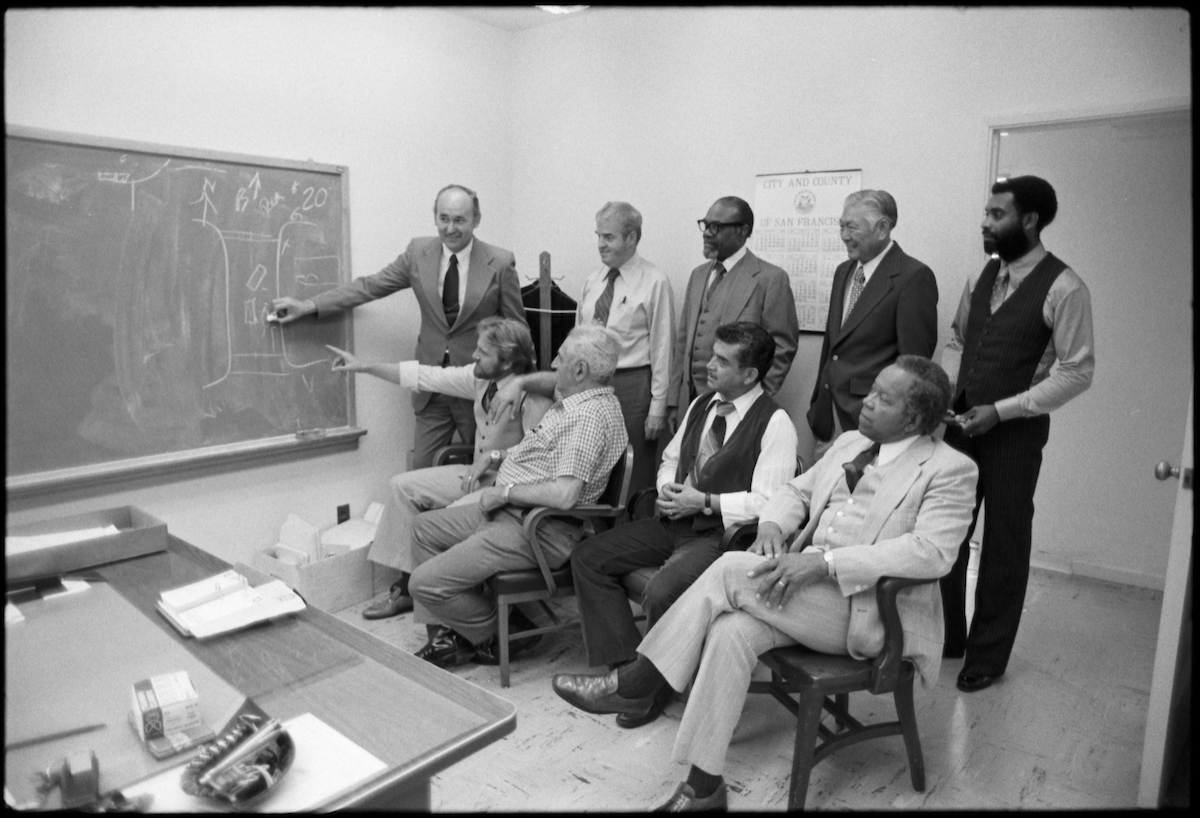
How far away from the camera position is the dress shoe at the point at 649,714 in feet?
8.57

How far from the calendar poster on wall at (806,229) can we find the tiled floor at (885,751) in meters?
1.63

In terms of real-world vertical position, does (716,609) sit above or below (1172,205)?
below

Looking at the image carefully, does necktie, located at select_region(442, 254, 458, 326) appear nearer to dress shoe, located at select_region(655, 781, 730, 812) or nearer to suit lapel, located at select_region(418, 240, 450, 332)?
suit lapel, located at select_region(418, 240, 450, 332)

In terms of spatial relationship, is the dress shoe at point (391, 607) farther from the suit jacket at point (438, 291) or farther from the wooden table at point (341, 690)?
the wooden table at point (341, 690)

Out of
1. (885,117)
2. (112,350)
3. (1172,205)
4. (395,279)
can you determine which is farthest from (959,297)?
(112,350)

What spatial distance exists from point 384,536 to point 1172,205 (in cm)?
371

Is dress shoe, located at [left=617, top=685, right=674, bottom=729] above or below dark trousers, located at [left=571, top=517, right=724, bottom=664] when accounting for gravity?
below

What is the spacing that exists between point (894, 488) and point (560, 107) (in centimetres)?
309

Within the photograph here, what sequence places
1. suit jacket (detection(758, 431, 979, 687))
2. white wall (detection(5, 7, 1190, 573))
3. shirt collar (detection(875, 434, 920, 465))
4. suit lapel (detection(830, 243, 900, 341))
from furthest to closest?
1. suit lapel (detection(830, 243, 900, 341))
2. white wall (detection(5, 7, 1190, 573))
3. shirt collar (detection(875, 434, 920, 465))
4. suit jacket (detection(758, 431, 979, 687))

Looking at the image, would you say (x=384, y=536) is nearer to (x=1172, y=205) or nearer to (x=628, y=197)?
(x=628, y=197)

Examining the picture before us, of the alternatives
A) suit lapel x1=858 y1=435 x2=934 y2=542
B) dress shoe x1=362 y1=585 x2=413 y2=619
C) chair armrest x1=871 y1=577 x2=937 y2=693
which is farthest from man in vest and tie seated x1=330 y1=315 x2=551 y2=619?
chair armrest x1=871 y1=577 x2=937 y2=693

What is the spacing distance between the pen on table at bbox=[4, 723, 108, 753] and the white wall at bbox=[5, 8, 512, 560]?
4.97 feet

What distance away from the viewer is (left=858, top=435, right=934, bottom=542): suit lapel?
7.07 ft

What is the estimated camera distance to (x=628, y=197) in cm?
430
